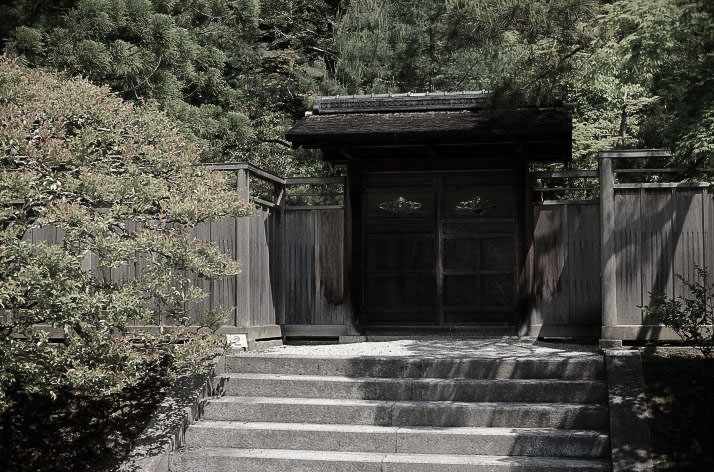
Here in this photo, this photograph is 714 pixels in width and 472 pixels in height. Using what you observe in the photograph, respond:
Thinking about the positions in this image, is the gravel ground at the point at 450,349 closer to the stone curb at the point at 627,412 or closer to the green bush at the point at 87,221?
the stone curb at the point at 627,412

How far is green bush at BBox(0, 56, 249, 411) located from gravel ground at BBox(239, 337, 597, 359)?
84.8 inches

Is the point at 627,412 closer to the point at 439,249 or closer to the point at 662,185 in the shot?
the point at 662,185

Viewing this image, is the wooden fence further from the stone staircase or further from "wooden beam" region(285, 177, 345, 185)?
the stone staircase

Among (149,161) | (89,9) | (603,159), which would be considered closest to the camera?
(149,161)

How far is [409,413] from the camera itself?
7996 mm

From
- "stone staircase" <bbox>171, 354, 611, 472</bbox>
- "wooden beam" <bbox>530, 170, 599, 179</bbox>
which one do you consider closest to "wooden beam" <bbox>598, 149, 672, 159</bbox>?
"wooden beam" <bbox>530, 170, 599, 179</bbox>

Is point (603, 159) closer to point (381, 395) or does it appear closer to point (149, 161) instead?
point (381, 395)

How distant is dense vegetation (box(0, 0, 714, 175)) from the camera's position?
7426 mm

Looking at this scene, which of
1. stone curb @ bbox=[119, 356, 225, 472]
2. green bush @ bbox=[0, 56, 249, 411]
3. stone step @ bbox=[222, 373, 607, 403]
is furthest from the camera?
stone step @ bbox=[222, 373, 607, 403]

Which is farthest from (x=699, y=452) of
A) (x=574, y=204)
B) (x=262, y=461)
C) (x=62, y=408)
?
(x=62, y=408)

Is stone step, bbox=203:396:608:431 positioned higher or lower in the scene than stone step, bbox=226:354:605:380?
lower

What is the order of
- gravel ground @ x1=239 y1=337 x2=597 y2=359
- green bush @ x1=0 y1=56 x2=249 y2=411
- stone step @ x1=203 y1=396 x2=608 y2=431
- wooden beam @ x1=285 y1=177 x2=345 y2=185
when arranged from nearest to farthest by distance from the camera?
green bush @ x1=0 y1=56 x2=249 y2=411
stone step @ x1=203 y1=396 x2=608 y2=431
gravel ground @ x1=239 y1=337 x2=597 y2=359
wooden beam @ x1=285 y1=177 x2=345 y2=185

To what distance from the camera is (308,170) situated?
2025 cm

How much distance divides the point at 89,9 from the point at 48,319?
925cm
